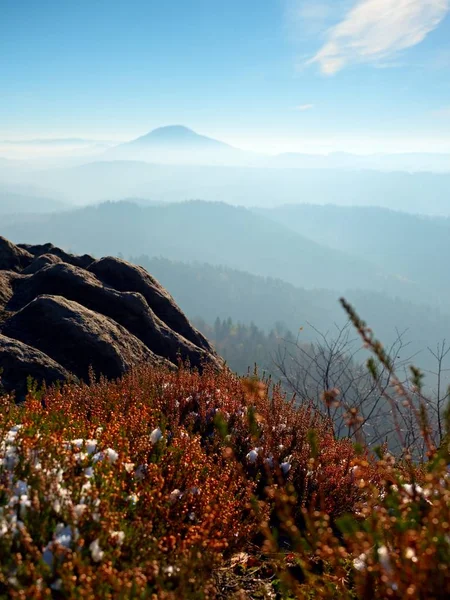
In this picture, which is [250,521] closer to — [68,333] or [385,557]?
[385,557]

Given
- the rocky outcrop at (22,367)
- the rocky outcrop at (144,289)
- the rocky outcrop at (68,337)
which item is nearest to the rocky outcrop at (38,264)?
the rocky outcrop at (144,289)

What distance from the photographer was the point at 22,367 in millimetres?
7395

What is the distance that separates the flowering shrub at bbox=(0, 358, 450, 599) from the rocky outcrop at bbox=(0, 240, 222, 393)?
225cm

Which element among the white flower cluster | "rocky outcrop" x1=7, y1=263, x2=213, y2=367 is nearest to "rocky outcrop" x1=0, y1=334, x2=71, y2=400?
"rocky outcrop" x1=7, y1=263, x2=213, y2=367

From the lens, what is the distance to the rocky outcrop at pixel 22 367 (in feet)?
23.5

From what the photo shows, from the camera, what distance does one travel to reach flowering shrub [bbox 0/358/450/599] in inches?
94.0

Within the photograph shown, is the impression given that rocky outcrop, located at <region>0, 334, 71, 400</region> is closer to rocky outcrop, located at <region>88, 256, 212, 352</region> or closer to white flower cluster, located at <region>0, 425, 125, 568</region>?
white flower cluster, located at <region>0, 425, 125, 568</region>

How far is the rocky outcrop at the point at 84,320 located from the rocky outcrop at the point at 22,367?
2cm

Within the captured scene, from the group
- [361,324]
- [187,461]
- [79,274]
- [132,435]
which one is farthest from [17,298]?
[361,324]

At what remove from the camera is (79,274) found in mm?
10250

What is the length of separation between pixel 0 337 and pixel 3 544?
572cm

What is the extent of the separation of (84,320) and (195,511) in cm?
575

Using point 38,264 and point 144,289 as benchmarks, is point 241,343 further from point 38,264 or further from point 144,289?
point 38,264

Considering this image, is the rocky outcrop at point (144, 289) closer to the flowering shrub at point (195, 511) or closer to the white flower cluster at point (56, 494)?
the flowering shrub at point (195, 511)
